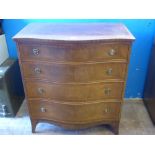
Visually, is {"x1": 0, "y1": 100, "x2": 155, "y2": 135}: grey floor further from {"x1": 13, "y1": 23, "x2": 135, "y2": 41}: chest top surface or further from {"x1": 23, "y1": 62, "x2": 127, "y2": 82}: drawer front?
{"x1": 13, "y1": 23, "x2": 135, "y2": 41}: chest top surface

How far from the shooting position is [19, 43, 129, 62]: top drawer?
1258 mm

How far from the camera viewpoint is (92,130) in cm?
179

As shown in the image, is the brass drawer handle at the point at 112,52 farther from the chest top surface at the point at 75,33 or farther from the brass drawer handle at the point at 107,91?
the brass drawer handle at the point at 107,91

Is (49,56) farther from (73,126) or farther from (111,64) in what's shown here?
(73,126)

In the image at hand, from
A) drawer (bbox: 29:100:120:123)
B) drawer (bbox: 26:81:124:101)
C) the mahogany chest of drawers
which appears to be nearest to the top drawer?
the mahogany chest of drawers

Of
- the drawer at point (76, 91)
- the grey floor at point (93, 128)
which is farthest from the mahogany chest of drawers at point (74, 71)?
the grey floor at point (93, 128)

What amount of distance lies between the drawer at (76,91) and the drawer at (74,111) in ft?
0.23

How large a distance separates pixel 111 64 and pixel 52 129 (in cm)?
89

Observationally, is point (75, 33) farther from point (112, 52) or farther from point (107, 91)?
point (107, 91)

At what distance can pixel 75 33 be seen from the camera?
1.35m

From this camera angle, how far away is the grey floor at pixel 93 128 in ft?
5.76

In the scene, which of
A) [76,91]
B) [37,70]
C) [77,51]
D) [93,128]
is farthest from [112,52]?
[93,128]

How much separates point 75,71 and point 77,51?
0.16 metres
